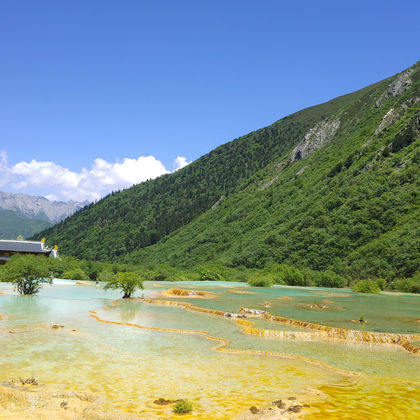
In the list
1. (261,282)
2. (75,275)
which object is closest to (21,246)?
(75,275)

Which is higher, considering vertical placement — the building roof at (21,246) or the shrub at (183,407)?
the building roof at (21,246)

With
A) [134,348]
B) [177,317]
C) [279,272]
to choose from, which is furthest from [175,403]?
[279,272]

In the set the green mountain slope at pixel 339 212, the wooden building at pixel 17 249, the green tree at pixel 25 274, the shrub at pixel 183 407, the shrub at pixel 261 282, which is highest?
the green mountain slope at pixel 339 212

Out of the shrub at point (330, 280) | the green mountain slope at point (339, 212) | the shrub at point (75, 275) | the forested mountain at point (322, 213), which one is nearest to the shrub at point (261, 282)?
the shrub at point (330, 280)

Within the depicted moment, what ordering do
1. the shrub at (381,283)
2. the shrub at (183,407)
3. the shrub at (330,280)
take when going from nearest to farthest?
1. the shrub at (183,407)
2. the shrub at (381,283)
3. the shrub at (330,280)

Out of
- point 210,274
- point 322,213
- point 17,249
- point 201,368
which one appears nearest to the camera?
point 201,368

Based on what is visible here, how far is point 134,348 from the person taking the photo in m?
17.5

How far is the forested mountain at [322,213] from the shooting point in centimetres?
7806

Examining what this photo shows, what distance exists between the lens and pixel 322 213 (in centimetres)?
9819

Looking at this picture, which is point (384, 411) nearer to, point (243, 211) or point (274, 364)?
point (274, 364)

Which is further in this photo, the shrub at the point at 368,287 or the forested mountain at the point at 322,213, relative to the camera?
the forested mountain at the point at 322,213

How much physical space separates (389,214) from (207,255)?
5830cm

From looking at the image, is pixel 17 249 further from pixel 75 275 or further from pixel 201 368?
pixel 201 368

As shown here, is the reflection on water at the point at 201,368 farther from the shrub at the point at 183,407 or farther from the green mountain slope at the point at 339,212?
the green mountain slope at the point at 339,212
